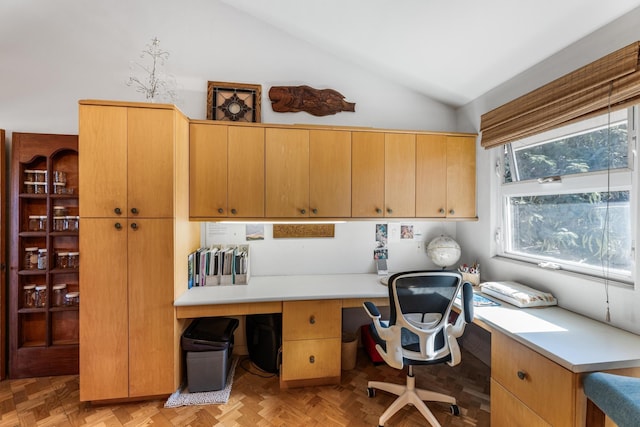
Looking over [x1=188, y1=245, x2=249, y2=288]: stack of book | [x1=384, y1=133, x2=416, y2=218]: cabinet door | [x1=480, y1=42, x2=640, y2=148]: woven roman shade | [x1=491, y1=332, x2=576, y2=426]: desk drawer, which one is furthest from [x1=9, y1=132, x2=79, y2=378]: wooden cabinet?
[x1=480, y1=42, x2=640, y2=148]: woven roman shade

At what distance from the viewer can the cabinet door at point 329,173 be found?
2324 millimetres

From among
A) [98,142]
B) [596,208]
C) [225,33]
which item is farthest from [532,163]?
[98,142]

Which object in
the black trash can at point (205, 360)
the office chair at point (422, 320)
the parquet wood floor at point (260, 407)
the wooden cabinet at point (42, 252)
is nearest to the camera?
the office chair at point (422, 320)

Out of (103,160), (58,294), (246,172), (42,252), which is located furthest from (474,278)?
(42,252)

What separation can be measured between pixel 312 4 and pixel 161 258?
7.35 ft

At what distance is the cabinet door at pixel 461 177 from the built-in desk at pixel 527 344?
99 cm

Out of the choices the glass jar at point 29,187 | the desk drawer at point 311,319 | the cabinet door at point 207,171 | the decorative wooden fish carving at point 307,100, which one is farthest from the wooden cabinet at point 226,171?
the glass jar at point 29,187

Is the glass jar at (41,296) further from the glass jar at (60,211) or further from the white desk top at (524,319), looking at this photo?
the white desk top at (524,319)

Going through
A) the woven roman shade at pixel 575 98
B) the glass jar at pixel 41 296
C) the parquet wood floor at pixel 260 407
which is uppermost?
the woven roman shade at pixel 575 98

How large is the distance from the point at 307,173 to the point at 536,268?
6.41 feet

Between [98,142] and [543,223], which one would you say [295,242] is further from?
[543,223]

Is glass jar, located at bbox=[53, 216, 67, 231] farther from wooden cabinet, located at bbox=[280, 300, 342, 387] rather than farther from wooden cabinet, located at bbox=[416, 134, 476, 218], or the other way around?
wooden cabinet, located at bbox=[416, 134, 476, 218]

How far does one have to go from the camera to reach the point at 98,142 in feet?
6.05

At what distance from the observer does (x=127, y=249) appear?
6.14 feet
